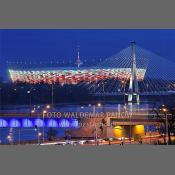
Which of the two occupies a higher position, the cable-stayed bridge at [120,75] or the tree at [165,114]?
the cable-stayed bridge at [120,75]

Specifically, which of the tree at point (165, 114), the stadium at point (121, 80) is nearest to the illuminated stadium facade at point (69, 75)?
the stadium at point (121, 80)

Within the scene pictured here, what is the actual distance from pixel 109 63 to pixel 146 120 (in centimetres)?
94

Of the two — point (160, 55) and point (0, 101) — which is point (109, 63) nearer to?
point (160, 55)

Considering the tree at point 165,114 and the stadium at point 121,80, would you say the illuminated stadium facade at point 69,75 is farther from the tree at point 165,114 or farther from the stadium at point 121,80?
the tree at point 165,114

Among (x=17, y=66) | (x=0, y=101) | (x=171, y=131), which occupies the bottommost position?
(x=171, y=131)

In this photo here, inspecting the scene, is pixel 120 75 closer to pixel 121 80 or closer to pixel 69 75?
pixel 121 80

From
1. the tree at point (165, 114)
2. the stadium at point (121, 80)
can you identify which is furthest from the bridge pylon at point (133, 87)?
the tree at point (165, 114)

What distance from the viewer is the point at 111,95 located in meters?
6.87

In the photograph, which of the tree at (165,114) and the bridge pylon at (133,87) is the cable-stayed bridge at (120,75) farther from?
the tree at (165,114)

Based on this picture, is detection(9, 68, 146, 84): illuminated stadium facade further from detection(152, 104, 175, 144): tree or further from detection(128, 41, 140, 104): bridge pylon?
detection(152, 104, 175, 144): tree

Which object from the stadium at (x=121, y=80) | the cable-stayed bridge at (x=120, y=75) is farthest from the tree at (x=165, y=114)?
the cable-stayed bridge at (x=120, y=75)

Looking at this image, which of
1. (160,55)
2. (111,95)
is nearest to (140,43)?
(160,55)

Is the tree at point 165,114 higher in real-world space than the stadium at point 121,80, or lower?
lower

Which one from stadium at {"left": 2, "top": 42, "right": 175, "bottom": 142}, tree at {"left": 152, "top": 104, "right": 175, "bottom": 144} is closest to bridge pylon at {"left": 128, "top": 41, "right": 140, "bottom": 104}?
stadium at {"left": 2, "top": 42, "right": 175, "bottom": 142}
